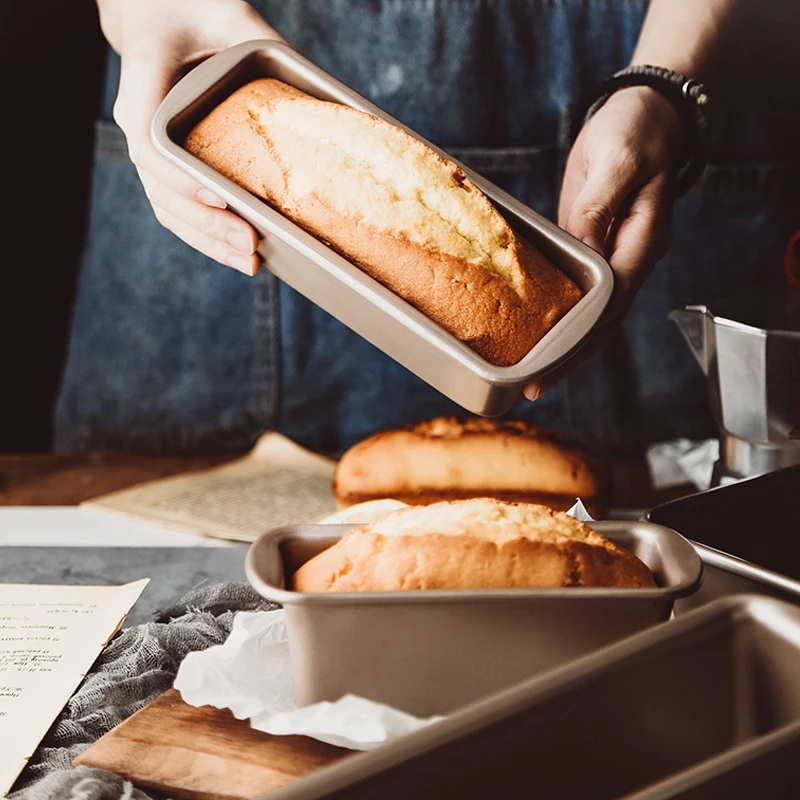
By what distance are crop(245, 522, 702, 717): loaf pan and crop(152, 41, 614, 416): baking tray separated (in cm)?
17

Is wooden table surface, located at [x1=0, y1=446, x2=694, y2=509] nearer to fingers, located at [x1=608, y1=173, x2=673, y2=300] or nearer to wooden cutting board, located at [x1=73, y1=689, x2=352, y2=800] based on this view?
fingers, located at [x1=608, y1=173, x2=673, y2=300]

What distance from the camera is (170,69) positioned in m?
1.03

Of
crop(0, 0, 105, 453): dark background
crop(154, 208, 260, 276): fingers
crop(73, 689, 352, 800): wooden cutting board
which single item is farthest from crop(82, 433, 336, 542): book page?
crop(0, 0, 105, 453): dark background

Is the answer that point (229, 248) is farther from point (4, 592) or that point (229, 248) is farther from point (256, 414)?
point (256, 414)

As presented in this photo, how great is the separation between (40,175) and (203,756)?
131 centimetres

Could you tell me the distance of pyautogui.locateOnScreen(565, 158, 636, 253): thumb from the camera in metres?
0.96

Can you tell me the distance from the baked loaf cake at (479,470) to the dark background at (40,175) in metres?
0.86

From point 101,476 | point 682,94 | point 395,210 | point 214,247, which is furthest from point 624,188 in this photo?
point 101,476

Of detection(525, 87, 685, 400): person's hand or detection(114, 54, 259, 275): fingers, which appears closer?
detection(114, 54, 259, 275): fingers

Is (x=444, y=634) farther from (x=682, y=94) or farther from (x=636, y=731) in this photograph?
(x=682, y=94)

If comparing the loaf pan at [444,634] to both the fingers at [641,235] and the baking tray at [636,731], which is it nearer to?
the baking tray at [636,731]

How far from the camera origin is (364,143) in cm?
86

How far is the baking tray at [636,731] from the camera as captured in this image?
15.5 inches

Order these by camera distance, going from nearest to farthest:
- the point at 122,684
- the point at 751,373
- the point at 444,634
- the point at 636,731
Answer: the point at 636,731, the point at 444,634, the point at 122,684, the point at 751,373
